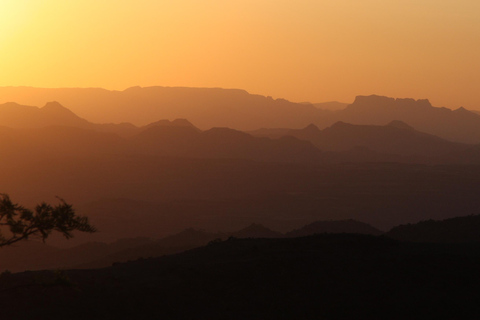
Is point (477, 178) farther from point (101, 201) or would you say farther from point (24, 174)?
point (24, 174)

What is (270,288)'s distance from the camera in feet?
63.5

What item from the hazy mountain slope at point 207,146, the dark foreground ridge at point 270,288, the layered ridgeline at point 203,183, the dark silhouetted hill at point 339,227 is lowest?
the dark foreground ridge at point 270,288

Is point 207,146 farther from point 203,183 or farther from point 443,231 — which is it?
point 443,231

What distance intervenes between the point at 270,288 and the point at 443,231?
68.9 feet

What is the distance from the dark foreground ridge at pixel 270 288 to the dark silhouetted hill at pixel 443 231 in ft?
37.0

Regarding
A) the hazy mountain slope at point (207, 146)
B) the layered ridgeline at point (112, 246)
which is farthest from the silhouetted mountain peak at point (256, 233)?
the hazy mountain slope at point (207, 146)

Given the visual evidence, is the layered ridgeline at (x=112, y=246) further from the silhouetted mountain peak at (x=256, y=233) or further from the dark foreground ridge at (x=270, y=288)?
the dark foreground ridge at (x=270, y=288)

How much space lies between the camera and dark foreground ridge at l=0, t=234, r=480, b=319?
17828 mm

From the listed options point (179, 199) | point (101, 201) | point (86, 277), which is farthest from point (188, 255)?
point (179, 199)

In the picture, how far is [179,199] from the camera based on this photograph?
132 meters

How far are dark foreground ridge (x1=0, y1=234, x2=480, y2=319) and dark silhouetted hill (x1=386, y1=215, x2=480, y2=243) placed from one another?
1129cm

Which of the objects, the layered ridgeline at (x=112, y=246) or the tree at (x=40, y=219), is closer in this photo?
the tree at (x=40, y=219)

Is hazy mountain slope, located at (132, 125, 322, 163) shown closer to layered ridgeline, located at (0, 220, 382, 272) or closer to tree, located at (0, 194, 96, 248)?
layered ridgeline, located at (0, 220, 382, 272)

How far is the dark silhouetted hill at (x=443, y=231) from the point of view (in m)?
34.4
